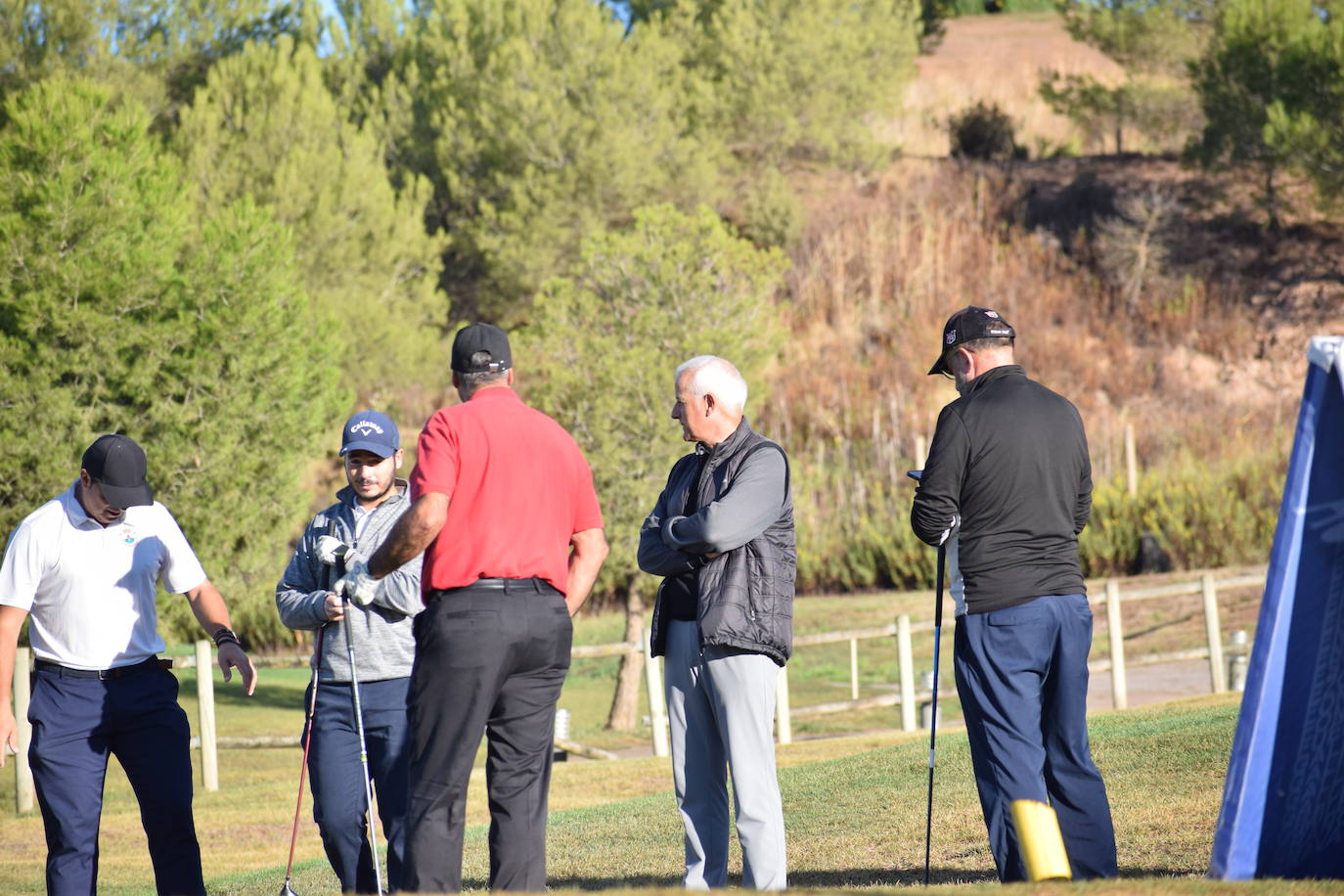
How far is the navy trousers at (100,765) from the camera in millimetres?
5242

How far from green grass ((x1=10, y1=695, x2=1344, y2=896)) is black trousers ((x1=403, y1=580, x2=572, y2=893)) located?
994 millimetres

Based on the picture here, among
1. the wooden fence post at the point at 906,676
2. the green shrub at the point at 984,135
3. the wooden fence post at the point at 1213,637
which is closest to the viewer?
the wooden fence post at the point at 906,676

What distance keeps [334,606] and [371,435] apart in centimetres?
65

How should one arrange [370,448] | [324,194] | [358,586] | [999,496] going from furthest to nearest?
[324,194]
[370,448]
[358,586]
[999,496]

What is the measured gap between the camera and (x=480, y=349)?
4.72 metres

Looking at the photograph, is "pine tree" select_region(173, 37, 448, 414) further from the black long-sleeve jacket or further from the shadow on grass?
the black long-sleeve jacket

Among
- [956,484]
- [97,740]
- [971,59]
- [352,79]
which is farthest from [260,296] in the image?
[971,59]

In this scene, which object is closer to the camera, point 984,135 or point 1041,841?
point 1041,841

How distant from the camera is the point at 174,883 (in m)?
5.36

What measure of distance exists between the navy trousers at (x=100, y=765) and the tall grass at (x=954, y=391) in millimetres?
20267

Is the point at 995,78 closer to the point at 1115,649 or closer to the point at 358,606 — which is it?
the point at 1115,649

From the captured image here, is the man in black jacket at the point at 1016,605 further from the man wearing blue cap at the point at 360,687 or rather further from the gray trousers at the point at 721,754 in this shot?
the man wearing blue cap at the point at 360,687

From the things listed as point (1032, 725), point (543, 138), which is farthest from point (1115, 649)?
point (543, 138)

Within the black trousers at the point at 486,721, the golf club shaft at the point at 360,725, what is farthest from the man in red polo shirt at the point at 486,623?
the golf club shaft at the point at 360,725
